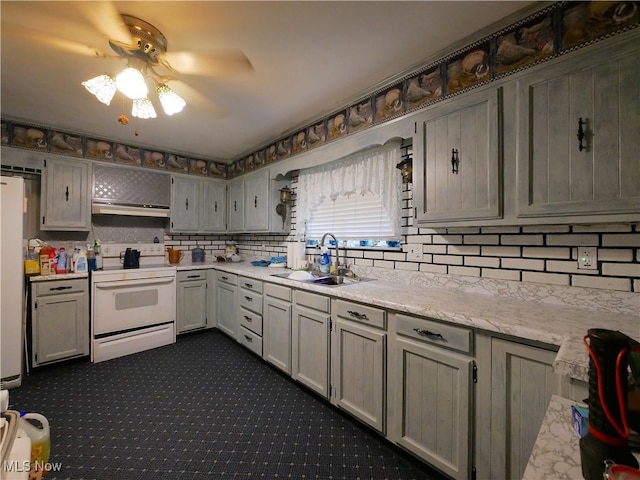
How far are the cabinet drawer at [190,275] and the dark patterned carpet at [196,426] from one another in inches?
41.4

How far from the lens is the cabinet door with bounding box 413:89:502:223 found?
1.57 metres

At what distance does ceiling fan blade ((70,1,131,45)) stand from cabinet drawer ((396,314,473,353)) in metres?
2.39

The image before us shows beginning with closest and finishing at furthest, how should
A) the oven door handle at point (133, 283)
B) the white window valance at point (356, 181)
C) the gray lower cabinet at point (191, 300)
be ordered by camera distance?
1. the white window valance at point (356, 181)
2. the oven door handle at point (133, 283)
3. the gray lower cabinet at point (191, 300)

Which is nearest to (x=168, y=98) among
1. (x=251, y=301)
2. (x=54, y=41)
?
(x=54, y=41)

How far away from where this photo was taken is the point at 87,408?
2105 mm

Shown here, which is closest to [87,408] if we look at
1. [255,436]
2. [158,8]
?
Result: [255,436]

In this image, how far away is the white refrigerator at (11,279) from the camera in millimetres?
2307

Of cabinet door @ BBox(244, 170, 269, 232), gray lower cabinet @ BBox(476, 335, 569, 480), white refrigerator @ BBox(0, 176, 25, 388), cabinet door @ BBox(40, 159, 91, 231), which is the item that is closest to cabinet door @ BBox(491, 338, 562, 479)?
gray lower cabinet @ BBox(476, 335, 569, 480)

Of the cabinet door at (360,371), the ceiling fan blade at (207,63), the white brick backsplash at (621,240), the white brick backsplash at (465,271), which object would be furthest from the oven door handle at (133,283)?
the white brick backsplash at (621,240)

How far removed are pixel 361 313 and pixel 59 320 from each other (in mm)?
3056

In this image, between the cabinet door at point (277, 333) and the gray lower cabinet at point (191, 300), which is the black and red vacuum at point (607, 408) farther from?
the gray lower cabinet at point (191, 300)

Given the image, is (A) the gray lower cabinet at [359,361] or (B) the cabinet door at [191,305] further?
(B) the cabinet door at [191,305]

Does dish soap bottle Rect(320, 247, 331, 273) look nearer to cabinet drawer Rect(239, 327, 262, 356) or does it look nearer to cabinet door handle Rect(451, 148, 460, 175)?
cabinet drawer Rect(239, 327, 262, 356)

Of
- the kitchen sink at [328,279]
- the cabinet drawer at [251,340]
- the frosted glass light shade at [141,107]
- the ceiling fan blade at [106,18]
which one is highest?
the ceiling fan blade at [106,18]
